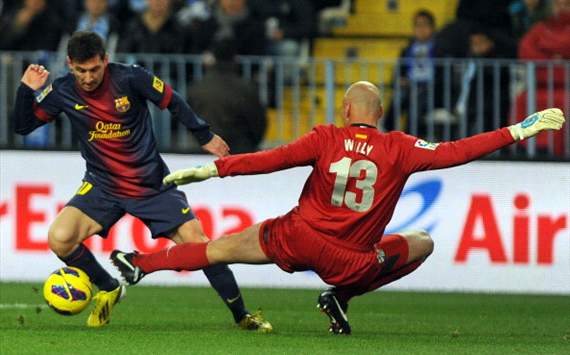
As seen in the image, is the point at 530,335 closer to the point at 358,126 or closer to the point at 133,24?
the point at 358,126

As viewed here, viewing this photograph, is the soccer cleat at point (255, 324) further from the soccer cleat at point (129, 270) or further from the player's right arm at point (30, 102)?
the player's right arm at point (30, 102)

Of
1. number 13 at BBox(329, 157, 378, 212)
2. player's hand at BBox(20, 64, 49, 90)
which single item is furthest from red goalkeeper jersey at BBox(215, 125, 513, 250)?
player's hand at BBox(20, 64, 49, 90)

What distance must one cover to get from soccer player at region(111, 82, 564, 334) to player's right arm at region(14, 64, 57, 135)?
4.17 ft

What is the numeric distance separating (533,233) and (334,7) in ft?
18.0

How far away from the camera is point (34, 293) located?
13.1 m

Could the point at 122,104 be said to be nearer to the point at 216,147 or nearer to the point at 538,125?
the point at 216,147

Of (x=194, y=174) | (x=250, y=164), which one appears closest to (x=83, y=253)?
(x=194, y=174)

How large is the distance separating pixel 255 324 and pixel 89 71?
204 cm

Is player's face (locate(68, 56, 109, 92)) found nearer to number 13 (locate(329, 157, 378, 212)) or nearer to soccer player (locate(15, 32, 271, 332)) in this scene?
soccer player (locate(15, 32, 271, 332))

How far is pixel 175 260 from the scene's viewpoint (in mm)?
9938

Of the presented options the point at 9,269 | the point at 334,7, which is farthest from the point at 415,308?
the point at 334,7

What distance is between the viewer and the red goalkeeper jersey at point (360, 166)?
9648mm

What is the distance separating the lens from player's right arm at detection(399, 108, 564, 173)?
31.3 feet

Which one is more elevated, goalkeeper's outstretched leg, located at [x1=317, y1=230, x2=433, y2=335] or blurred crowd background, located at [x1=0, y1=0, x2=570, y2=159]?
blurred crowd background, located at [x1=0, y1=0, x2=570, y2=159]
